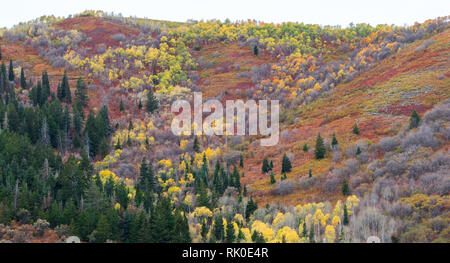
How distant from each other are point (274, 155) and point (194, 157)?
54.9 ft

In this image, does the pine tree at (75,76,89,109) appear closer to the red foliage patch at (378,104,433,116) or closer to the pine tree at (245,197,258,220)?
the pine tree at (245,197,258,220)

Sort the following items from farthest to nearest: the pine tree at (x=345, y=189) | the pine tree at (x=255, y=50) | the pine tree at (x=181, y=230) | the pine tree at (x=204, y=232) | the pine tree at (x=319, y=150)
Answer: the pine tree at (x=255, y=50), the pine tree at (x=319, y=150), the pine tree at (x=345, y=189), the pine tree at (x=204, y=232), the pine tree at (x=181, y=230)

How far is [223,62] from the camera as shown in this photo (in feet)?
516

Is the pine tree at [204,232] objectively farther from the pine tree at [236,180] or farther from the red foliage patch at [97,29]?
the red foliage patch at [97,29]

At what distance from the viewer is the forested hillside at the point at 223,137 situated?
53.8 meters

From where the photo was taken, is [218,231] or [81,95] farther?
→ [81,95]

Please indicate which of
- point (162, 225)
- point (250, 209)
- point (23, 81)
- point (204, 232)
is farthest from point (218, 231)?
point (23, 81)

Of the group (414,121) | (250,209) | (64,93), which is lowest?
(250,209)

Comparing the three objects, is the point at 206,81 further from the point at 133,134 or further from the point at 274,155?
the point at 274,155

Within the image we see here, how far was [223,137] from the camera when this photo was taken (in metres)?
104

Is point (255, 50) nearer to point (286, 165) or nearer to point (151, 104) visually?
point (151, 104)

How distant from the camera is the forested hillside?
176 feet

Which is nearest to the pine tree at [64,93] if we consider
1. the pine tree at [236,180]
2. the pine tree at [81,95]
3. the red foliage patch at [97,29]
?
the pine tree at [81,95]
